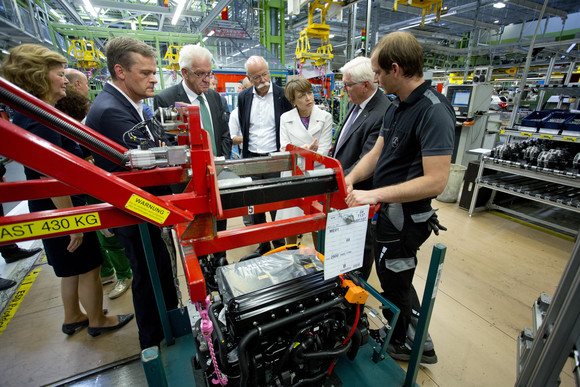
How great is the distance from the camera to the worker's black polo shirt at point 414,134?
4.00 feet

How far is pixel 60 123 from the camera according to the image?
3.23 feet

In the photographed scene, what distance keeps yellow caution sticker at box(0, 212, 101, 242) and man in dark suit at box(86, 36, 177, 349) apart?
0.61m

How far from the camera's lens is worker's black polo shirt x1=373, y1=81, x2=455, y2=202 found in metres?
1.22

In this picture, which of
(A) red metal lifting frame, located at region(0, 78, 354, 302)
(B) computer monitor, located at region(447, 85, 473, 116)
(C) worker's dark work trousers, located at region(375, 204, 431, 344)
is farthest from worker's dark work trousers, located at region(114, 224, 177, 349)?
(B) computer monitor, located at region(447, 85, 473, 116)

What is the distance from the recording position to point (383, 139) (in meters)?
1.60

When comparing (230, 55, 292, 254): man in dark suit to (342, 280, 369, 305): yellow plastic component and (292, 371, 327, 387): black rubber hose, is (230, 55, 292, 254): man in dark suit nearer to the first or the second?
(292, 371, 327, 387): black rubber hose

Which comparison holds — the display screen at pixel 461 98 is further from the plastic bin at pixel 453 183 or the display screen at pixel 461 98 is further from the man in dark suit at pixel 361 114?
the man in dark suit at pixel 361 114

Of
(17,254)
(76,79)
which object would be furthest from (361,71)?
(17,254)

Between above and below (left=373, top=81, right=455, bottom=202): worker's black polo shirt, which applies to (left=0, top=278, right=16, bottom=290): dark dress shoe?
below

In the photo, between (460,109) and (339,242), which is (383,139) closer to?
(339,242)

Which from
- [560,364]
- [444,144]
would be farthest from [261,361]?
[444,144]

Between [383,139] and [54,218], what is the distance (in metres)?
1.52

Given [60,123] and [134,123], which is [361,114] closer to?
[134,123]

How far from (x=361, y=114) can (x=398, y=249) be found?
97cm
